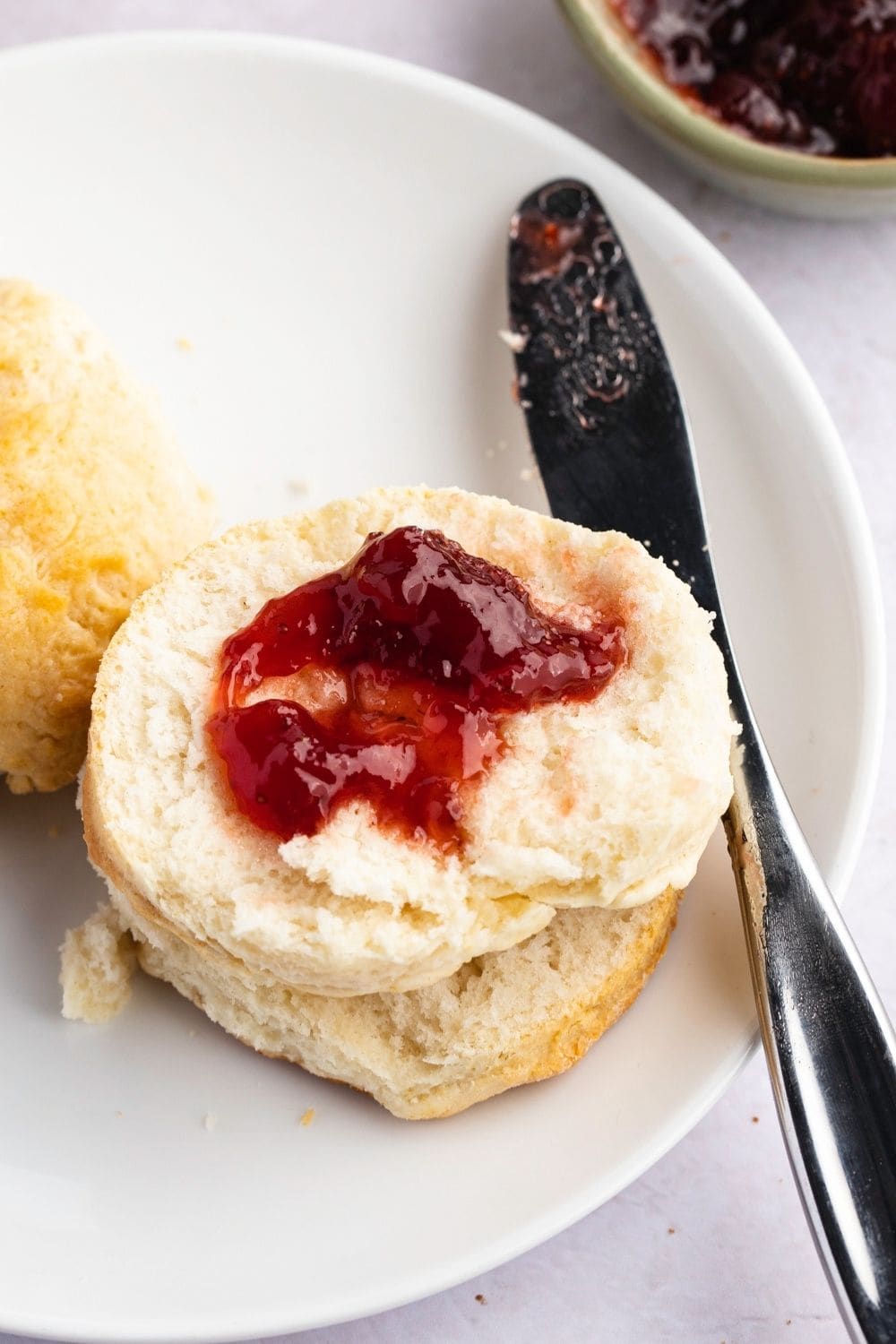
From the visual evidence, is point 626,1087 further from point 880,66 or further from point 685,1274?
point 880,66

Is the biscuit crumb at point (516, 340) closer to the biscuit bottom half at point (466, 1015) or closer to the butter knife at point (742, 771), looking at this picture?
the butter knife at point (742, 771)

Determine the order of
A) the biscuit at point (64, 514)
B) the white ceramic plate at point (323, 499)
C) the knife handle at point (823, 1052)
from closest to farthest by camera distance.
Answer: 1. the knife handle at point (823, 1052)
2. the white ceramic plate at point (323, 499)
3. the biscuit at point (64, 514)

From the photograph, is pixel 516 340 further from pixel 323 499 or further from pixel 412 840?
pixel 412 840

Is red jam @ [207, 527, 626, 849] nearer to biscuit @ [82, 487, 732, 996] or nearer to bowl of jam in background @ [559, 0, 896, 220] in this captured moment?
biscuit @ [82, 487, 732, 996]

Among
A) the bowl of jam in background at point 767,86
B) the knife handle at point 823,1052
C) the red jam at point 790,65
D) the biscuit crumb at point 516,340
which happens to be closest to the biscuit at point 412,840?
the knife handle at point 823,1052

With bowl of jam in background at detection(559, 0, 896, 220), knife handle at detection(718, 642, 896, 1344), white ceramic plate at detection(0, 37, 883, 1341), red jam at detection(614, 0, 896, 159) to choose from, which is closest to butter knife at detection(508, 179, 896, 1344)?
knife handle at detection(718, 642, 896, 1344)

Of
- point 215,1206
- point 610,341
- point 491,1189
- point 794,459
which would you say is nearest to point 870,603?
point 794,459

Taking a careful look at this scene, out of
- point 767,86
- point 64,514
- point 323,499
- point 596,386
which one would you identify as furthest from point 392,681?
point 767,86
